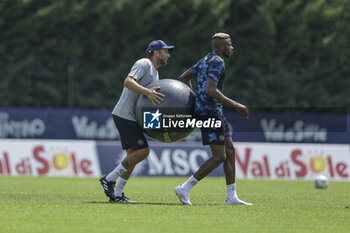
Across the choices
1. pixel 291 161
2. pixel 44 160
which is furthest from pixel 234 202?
pixel 44 160

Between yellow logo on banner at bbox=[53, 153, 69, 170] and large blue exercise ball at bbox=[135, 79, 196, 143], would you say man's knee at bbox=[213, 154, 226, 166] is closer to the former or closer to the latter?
large blue exercise ball at bbox=[135, 79, 196, 143]

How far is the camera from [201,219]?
848cm

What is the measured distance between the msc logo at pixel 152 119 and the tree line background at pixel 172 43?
64.5ft

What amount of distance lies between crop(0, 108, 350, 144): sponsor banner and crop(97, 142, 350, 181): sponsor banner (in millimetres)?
4004

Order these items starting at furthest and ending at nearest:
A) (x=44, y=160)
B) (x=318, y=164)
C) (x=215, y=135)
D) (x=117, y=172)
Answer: (x=318, y=164), (x=44, y=160), (x=117, y=172), (x=215, y=135)

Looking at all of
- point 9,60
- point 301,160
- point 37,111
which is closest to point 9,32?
point 9,60

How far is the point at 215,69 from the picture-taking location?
10125 millimetres

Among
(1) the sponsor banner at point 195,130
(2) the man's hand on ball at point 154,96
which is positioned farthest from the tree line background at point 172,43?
(2) the man's hand on ball at point 154,96

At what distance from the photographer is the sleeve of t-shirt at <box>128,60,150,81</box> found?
33.6 ft

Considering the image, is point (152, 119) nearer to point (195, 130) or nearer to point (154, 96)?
point (154, 96)

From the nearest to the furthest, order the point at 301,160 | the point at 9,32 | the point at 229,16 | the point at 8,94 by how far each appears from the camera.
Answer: the point at 301,160
the point at 8,94
the point at 9,32
the point at 229,16

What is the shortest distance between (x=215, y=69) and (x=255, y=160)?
40.0 ft

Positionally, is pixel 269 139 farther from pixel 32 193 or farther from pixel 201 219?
pixel 201 219

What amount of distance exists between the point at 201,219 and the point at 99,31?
2645 centimetres
